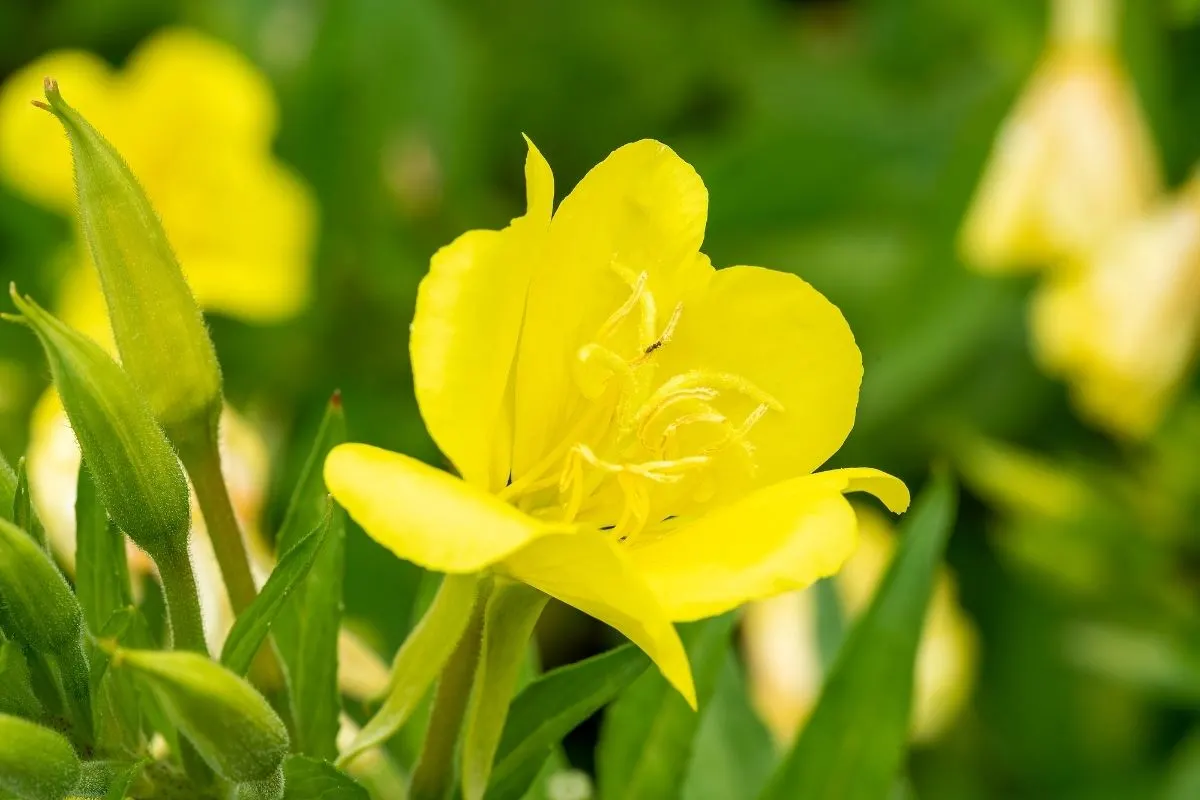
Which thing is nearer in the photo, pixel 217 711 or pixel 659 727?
pixel 217 711

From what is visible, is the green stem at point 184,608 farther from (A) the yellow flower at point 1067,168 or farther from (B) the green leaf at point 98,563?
(A) the yellow flower at point 1067,168

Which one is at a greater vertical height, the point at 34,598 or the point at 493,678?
the point at 34,598

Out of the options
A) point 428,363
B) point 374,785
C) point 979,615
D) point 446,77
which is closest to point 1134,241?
point 979,615

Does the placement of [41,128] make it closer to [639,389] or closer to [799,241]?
[799,241]

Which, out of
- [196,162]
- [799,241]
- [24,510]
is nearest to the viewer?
[24,510]

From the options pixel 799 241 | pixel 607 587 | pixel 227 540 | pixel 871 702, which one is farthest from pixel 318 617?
pixel 799 241

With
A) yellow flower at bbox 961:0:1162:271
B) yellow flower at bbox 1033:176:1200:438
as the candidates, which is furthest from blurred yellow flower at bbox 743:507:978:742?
yellow flower at bbox 961:0:1162:271
